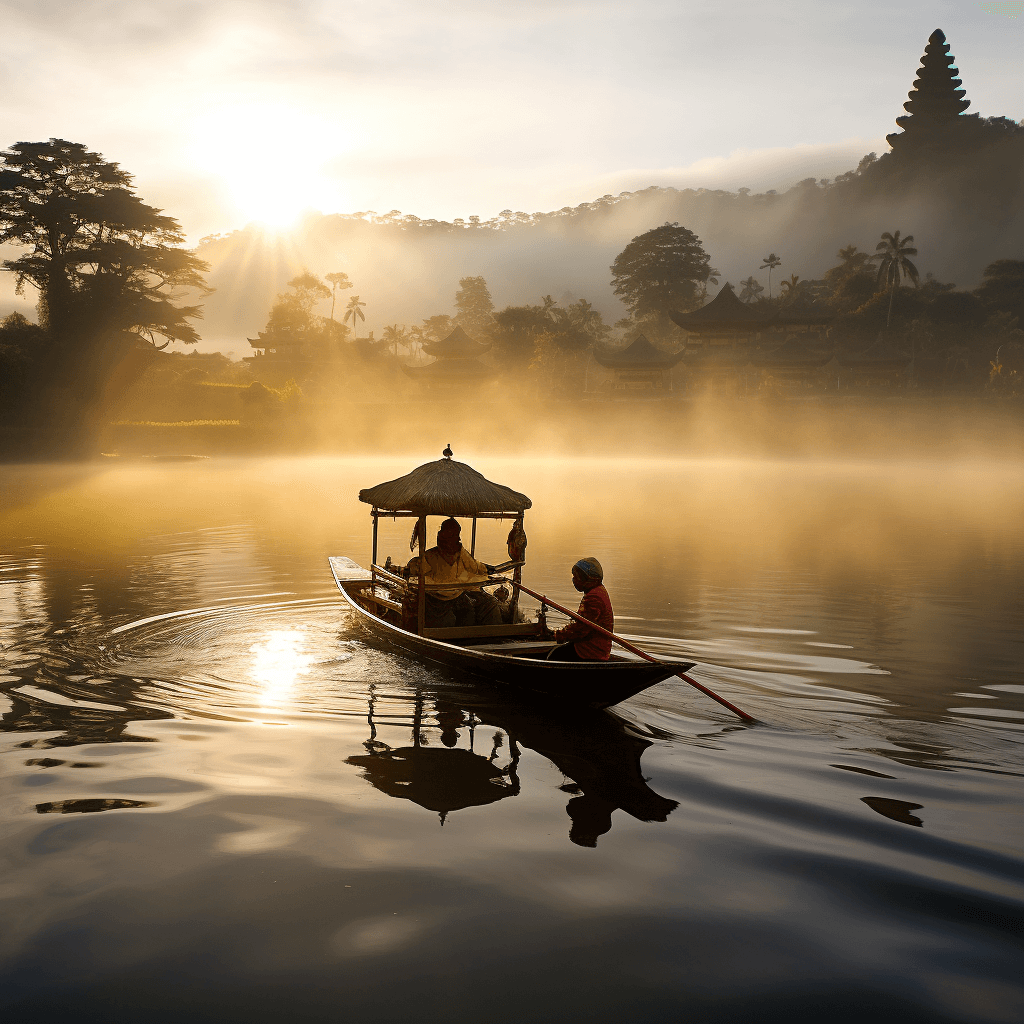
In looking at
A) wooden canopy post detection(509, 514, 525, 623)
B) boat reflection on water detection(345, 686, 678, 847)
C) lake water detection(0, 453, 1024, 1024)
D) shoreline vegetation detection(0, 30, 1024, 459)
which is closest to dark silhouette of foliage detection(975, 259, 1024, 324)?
shoreline vegetation detection(0, 30, 1024, 459)

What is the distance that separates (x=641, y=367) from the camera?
5216cm

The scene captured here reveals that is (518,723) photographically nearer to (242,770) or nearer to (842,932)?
(242,770)

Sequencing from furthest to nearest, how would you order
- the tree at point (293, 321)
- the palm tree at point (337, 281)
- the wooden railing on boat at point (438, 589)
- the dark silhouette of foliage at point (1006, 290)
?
1. the palm tree at point (337, 281)
2. the tree at point (293, 321)
3. the dark silhouette of foliage at point (1006, 290)
4. the wooden railing on boat at point (438, 589)

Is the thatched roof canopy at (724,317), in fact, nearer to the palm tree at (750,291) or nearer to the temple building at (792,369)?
the temple building at (792,369)

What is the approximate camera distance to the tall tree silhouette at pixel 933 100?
93625 mm

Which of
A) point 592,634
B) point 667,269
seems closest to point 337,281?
point 667,269

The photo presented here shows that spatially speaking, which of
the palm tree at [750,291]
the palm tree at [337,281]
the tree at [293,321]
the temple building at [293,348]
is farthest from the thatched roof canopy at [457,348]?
the palm tree at [337,281]

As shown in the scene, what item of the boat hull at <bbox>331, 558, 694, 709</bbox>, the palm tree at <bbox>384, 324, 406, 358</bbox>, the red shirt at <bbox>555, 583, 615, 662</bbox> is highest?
Answer: the palm tree at <bbox>384, 324, 406, 358</bbox>

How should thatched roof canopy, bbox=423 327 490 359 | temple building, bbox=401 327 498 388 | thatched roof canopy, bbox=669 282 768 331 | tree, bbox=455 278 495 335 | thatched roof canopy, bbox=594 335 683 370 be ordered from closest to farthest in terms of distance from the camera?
thatched roof canopy, bbox=669 282 768 331, thatched roof canopy, bbox=594 335 683 370, temple building, bbox=401 327 498 388, thatched roof canopy, bbox=423 327 490 359, tree, bbox=455 278 495 335

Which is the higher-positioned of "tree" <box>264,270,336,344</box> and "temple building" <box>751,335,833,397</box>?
"tree" <box>264,270,336,344</box>

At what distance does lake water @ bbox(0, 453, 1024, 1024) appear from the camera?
342 cm

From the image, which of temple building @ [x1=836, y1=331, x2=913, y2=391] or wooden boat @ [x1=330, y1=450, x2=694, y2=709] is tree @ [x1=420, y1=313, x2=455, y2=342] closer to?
temple building @ [x1=836, y1=331, x2=913, y2=391]

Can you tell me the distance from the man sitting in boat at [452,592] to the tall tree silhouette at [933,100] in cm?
10839

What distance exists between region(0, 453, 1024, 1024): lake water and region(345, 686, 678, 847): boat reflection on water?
0.03 metres
